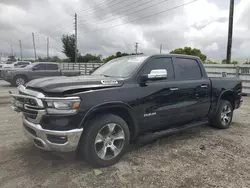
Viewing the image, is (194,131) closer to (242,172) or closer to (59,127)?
(242,172)

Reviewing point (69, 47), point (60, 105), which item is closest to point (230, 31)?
point (60, 105)

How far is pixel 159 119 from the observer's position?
3314 millimetres

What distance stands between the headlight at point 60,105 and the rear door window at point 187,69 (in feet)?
7.33

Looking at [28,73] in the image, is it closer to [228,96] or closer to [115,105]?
[115,105]

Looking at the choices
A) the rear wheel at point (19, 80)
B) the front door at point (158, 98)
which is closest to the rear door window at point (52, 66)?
the rear wheel at point (19, 80)

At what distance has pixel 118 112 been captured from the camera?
296 centimetres

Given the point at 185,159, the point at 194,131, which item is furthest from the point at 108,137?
Answer: the point at 194,131

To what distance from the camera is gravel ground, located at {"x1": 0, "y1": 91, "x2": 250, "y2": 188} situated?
8.14ft

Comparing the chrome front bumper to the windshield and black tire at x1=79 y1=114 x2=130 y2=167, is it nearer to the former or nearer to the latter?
black tire at x1=79 y1=114 x2=130 y2=167

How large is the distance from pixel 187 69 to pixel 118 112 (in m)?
1.94

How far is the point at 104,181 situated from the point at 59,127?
930 millimetres

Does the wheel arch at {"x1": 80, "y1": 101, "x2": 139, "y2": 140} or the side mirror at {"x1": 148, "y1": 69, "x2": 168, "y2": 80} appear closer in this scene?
the wheel arch at {"x1": 80, "y1": 101, "x2": 139, "y2": 140}

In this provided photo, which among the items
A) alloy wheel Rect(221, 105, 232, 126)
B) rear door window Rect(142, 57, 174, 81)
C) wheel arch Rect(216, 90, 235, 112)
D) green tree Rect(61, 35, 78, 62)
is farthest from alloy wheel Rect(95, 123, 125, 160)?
green tree Rect(61, 35, 78, 62)

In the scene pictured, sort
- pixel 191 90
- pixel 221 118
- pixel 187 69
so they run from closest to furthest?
pixel 191 90 → pixel 187 69 → pixel 221 118
